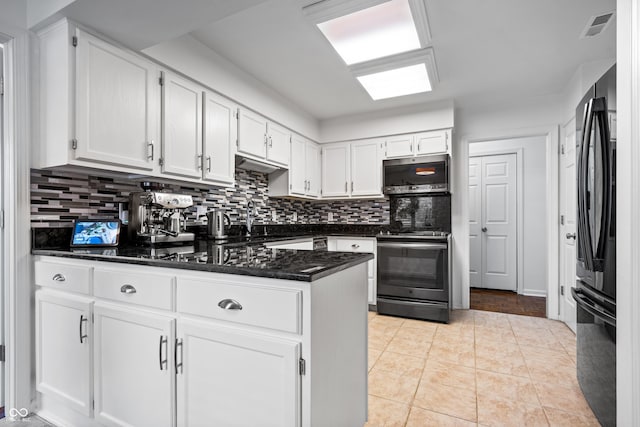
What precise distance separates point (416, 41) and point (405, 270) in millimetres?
2229

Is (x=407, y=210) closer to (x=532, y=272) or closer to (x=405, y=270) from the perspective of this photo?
(x=405, y=270)

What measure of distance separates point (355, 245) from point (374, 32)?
92.6 inches

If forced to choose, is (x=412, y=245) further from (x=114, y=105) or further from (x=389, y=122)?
(x=114, y=105)

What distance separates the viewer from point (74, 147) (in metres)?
1.67

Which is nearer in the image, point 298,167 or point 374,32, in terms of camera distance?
point 374,32

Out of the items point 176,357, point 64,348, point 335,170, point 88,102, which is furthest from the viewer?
point 335,170

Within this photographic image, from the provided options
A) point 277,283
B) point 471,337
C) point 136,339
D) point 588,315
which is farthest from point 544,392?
point 136,339

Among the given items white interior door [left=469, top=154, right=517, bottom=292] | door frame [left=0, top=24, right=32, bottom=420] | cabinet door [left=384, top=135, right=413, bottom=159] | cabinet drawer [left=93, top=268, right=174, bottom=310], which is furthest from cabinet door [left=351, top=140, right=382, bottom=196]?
door frame [left=0, top=24, right=32, bottom=420]

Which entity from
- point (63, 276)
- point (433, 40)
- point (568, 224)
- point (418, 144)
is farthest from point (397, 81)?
point (63, 276)

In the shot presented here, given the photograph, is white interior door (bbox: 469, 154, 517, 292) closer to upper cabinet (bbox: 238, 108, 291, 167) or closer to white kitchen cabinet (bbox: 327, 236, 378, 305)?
white kitchen cabinet (bbox: 327, 236, 378, 305)

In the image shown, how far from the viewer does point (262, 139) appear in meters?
3.11

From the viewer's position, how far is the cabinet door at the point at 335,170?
4.13 metres

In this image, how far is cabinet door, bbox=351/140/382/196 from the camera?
3953 mm

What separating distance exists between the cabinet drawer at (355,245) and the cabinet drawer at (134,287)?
8.79 ft
